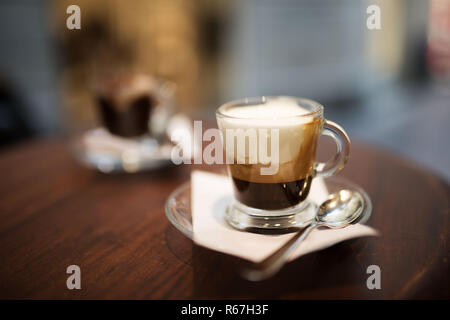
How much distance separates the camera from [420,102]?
306 centimetres

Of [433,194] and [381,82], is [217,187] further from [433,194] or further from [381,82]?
[381,82]

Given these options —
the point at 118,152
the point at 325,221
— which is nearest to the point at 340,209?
the point at 325,221

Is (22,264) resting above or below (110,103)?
below

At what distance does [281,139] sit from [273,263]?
0.14 m

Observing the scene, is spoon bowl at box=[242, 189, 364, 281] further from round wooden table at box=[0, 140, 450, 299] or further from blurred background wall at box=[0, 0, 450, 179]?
blurred background wall at box=[0, 0, 450, 179]

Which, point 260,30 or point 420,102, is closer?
point 260,30

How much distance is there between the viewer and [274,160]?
0.43 metres

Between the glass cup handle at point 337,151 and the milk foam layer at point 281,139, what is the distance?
0.02 metres

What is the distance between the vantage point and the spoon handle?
1.11ft

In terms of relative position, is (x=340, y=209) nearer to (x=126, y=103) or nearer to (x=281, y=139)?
(x=281, y=139)

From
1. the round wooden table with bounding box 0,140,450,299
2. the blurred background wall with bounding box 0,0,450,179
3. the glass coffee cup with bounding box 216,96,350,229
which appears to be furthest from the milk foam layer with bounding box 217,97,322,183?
the blurred background wall with bounding box 0,0,450,179

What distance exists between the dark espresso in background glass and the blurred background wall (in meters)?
1.47
